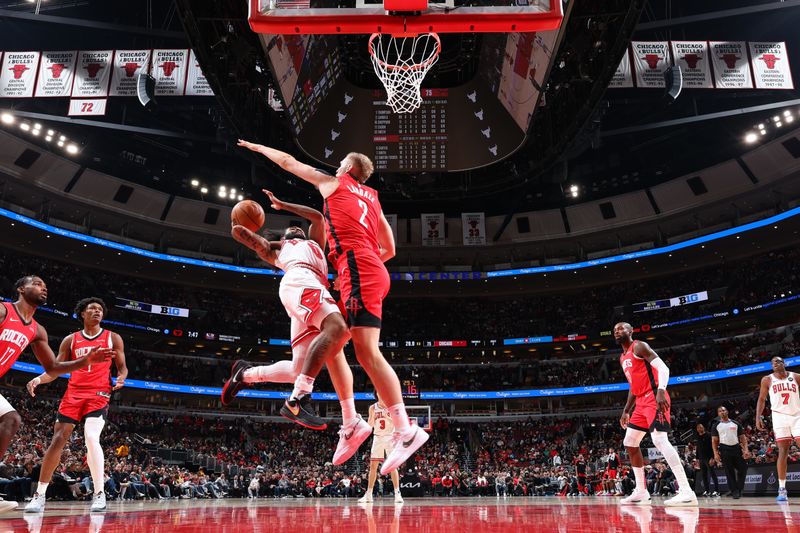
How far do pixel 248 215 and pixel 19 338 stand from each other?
2426mm

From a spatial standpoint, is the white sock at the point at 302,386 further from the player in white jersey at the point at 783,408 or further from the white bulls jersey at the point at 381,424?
the player in white jersey at the point at 783,408

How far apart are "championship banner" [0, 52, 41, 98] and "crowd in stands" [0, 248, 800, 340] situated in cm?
1479

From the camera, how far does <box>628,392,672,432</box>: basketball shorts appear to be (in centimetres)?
709

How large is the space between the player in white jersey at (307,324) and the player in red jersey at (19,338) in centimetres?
155

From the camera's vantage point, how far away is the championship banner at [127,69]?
53.2 feet

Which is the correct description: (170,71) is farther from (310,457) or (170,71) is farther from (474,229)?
(474,229)

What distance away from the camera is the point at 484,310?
124 ft

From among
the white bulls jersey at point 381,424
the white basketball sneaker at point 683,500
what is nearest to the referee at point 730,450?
the white basketball sneaker at point 683,500

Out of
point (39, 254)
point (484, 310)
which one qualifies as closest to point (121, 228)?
point (39, 254)

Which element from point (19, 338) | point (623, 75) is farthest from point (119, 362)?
point (623, 75)

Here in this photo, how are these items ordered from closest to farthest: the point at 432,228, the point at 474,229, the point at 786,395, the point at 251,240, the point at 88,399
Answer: the point at 251,240
the point at 88,399
the point at 786,395
the point at 474,229
the point at 432,228

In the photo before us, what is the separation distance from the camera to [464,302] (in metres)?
38.3

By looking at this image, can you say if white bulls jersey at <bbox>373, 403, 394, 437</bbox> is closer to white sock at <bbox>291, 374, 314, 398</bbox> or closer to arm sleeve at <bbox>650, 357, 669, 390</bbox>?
arm sleeve at <bbox>650, 357, 669, 390</bbox>

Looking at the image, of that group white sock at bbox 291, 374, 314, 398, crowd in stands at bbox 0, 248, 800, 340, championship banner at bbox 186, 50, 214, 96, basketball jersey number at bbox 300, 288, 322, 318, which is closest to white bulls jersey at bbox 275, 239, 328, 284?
basketball jersey number at bbox 300, 288, 322, 318
